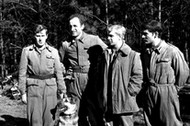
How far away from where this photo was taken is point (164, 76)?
4.14 m

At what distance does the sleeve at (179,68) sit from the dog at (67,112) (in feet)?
5.64

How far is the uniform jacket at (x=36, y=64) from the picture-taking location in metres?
4.44

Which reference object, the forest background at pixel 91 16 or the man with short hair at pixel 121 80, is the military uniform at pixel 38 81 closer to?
the man with short hair at pixel 121 80

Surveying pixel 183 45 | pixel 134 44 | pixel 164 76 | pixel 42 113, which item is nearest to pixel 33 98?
pixel 42 113

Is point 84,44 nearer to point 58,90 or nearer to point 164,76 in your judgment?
point 58,90

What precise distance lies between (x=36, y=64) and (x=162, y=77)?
6.46 ft

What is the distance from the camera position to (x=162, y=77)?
163 inches

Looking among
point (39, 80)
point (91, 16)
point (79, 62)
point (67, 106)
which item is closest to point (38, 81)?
point (39, 80)

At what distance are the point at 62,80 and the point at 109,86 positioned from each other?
0.91m

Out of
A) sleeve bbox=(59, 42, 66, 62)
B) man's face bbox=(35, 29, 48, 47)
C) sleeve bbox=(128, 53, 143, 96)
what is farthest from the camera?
sleeve bbox=(59, 42, 66, 62)

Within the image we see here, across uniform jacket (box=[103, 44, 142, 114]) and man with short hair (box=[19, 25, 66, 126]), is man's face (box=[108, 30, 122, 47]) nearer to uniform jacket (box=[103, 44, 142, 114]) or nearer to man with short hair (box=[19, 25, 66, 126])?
uniform jacket (box=[103, 44, 142, 114])

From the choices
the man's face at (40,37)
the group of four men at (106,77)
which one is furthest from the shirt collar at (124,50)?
the man's face at (40,37)

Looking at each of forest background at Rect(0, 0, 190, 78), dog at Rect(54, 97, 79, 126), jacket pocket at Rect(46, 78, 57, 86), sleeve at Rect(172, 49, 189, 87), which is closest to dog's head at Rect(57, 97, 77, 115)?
dog at Rect(54, 97, 79, 126)

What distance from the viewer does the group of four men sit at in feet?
13.1
